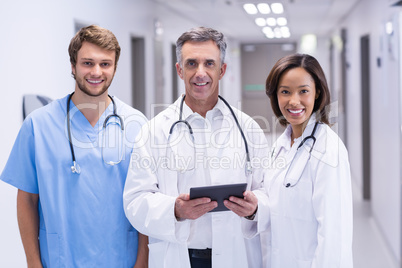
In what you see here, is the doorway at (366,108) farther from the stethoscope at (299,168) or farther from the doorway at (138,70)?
the stethoscope at (299,168)

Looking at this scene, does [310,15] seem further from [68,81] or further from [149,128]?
[149,128]

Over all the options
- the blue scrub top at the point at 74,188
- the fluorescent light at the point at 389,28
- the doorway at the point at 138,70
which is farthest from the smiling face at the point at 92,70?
the doorway at the point at 138,70

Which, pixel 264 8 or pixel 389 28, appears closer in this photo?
pixel 389 28

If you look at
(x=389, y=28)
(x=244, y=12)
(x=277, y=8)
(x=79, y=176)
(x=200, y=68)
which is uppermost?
(x=244, y=12)

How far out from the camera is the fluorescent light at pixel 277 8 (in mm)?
4086

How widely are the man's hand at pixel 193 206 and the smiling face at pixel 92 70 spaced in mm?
497

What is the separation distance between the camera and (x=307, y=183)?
1.48 meters

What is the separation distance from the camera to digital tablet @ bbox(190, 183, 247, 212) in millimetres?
1381

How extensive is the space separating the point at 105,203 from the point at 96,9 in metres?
2.27

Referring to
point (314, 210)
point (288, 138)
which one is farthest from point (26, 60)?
point (314, 210)

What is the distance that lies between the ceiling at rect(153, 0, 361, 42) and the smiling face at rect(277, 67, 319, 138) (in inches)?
106

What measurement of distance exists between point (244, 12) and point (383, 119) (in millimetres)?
2707

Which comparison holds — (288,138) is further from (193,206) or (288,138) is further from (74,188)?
(74,188)

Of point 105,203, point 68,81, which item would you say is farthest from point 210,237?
point 68,81
